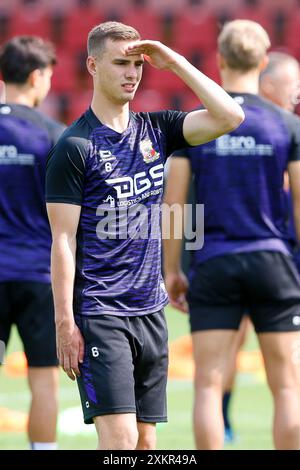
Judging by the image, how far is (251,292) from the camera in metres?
5.44

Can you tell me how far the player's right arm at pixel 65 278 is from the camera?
13.5 feet

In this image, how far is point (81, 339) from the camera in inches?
165

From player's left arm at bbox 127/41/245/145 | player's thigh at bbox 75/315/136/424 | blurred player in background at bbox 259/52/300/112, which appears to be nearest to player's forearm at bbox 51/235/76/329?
player's thigh at bbox 75/315/136/424

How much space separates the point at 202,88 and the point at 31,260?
1.87 m

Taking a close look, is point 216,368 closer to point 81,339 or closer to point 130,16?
point 81,339

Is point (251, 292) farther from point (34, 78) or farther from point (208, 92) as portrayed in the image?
point (34, 78)

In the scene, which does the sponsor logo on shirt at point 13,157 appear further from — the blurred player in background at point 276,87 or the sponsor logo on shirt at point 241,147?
the blurred player in background at point 276,87

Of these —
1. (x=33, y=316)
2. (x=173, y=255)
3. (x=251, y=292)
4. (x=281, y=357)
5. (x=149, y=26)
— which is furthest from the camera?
(x=149, y=26)

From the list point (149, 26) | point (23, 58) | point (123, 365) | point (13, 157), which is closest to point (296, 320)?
point (123, 365)

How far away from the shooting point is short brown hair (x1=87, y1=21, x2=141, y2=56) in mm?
4199

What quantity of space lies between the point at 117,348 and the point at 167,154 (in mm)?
852

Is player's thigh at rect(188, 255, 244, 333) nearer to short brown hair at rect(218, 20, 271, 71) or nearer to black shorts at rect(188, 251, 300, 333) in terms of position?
black shorts at rect(188, 251, 300, 333)

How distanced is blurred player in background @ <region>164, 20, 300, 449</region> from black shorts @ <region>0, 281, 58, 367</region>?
2.64ft
